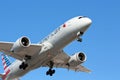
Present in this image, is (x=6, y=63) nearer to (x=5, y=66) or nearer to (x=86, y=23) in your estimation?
(x=5, y=66)

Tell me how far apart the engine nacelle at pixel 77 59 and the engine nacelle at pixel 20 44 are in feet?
29.1

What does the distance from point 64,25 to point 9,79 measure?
13714 mm

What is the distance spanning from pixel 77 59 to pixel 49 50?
7.00m

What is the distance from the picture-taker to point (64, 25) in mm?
46531

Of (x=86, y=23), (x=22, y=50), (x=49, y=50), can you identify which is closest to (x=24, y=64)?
(x=22, y=50)

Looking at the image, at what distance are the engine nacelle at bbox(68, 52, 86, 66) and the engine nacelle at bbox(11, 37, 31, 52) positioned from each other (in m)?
8.86

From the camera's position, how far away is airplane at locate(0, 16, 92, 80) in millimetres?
45531

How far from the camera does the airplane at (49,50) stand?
4553 centimetres

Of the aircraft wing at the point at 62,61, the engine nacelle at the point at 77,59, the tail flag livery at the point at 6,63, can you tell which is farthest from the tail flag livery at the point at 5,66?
the engine nacelle at the point at 77,59

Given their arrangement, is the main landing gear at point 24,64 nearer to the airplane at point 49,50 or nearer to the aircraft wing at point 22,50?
the airplane at point 49,50

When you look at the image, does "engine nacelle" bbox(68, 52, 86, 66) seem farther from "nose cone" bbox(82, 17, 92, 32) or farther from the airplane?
"nose cone" bbox(82, 17, 92, 32)

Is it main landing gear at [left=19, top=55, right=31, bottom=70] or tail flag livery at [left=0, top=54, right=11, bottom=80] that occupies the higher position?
tail flag livery at [left=0, top=54, right=11, bottom=80]

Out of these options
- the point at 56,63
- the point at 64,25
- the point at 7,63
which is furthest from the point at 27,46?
the point at 7,63

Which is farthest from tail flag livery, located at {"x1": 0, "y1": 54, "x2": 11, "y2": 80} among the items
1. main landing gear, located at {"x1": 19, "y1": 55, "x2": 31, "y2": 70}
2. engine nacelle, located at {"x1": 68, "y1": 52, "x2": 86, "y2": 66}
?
engine nacelle, located at {"x1": 68, "y1": 52, "x2": 86, "y2": 66}
